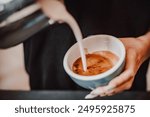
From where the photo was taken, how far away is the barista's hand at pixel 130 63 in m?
1.40

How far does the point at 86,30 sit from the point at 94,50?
74 millimetres

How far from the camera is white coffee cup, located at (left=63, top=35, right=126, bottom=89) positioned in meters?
1.38

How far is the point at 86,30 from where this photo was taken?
4.59ft

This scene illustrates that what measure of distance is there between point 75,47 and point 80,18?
0.32 feet

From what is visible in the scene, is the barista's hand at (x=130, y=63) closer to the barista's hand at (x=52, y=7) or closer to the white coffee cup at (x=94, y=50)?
the white coffee cup at (x=94, y=50)

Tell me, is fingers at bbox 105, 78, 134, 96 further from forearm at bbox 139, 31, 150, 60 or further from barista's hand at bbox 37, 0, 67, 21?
barista's hand at bbox 37, 0, 67, 21

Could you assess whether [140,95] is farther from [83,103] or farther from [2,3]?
[2,3]

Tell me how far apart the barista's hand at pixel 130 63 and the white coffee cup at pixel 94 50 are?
0.8 inches

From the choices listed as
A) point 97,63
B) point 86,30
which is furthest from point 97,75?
point 86,30

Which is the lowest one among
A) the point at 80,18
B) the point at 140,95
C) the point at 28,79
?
the point at 140,95

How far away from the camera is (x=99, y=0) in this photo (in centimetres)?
140

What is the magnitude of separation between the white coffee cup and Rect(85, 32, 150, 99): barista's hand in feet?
0.06

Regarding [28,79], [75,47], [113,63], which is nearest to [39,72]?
[28,79]

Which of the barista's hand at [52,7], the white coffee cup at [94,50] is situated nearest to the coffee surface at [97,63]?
the white coffee cup at [94,50]
